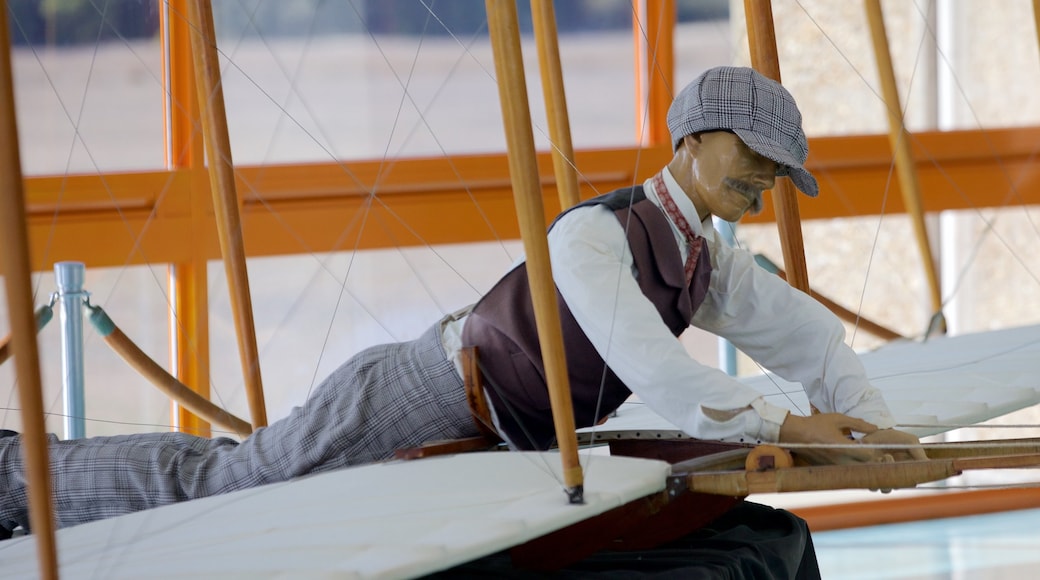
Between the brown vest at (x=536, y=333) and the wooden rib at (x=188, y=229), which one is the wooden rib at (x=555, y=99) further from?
the wooden rib at (x=188, y=229)

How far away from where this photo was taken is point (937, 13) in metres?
5.26

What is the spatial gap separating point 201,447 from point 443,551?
813mm

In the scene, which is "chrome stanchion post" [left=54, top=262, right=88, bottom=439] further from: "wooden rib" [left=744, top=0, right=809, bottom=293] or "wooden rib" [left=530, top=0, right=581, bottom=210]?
"wooden rib" [left=744, top=0, right=809, bottom=293]

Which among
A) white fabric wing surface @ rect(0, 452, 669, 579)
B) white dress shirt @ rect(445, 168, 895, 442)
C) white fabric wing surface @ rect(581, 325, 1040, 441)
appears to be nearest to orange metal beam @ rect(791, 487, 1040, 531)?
white fabric wing surface @ rect(581, 325, 1040, 441)

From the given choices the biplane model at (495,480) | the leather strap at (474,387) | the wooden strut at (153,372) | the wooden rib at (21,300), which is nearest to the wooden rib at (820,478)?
the biplane model at (495,480)

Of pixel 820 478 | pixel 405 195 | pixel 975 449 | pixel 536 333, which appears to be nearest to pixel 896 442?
pixel 975 449

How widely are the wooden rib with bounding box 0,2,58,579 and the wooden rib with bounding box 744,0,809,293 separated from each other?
5.05 ft

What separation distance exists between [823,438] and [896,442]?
14 cm

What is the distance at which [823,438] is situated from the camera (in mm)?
1585

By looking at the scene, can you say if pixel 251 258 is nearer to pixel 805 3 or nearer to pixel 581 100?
pixel 581 100

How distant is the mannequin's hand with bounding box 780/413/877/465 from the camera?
1.58 meters

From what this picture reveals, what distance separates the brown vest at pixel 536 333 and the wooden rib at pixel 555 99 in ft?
3.92

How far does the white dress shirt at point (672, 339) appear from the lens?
1590mm

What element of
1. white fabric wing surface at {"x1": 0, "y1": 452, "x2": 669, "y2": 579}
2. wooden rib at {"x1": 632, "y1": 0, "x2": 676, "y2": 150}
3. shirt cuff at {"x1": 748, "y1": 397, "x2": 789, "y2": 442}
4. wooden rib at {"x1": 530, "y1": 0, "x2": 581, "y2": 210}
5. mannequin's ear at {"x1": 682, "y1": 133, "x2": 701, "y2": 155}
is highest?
wooden rib at {"x1": 632, "y1": 0, "x2": 676, "y2": 150}
